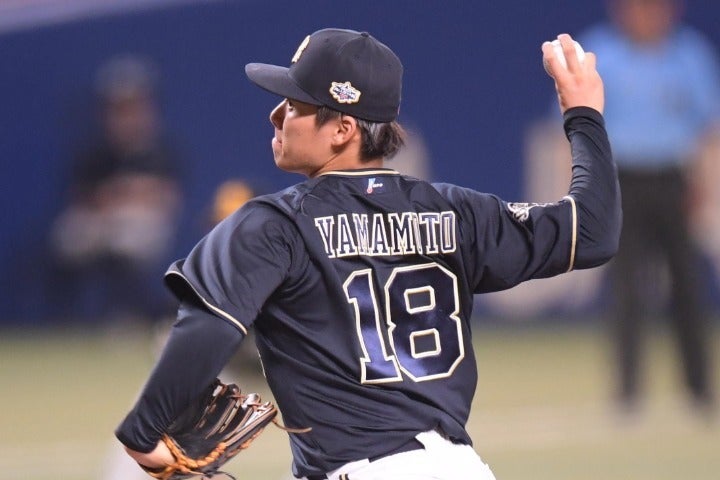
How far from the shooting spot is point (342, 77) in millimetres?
3623

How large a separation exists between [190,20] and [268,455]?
7.38 metres

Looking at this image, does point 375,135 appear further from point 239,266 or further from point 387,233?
point 239,266

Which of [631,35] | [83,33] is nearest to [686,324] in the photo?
[631,35]

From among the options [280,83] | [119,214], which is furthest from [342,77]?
[119,214]

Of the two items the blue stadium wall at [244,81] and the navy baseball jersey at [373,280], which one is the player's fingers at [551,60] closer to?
the navy baseball jersey at [373,280]

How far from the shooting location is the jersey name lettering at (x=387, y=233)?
3529 mm

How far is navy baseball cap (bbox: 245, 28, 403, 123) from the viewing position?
3.62 meters

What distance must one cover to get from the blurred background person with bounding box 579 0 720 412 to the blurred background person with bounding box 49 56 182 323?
18.9ft

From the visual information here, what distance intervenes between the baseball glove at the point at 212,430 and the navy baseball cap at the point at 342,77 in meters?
0.73

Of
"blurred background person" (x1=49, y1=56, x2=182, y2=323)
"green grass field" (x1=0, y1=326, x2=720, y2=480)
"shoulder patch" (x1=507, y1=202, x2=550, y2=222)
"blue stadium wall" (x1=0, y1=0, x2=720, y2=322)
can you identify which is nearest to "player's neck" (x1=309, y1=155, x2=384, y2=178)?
"shoulder patch" (x1=507, y1=202, x2=550, y2=222)

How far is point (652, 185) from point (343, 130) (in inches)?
231

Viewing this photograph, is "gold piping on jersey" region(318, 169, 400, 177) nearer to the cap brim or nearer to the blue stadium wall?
the cap brim

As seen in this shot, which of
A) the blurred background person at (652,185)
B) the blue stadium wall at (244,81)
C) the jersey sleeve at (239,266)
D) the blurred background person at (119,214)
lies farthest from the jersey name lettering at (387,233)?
the blue stadium wall at (244,81)

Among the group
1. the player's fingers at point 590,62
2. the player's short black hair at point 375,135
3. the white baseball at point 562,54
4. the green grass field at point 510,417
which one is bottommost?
the green grass field at point 510,417
